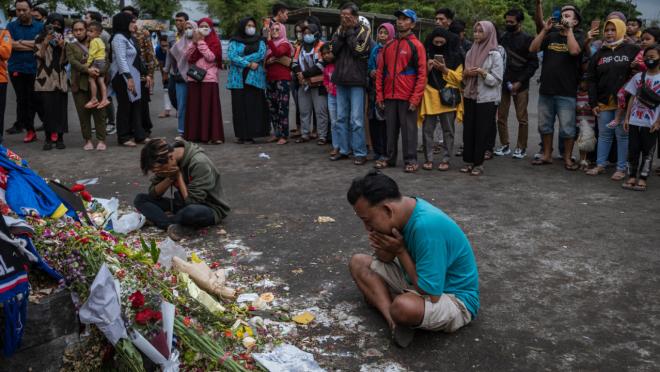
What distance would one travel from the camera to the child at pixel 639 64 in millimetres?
6777

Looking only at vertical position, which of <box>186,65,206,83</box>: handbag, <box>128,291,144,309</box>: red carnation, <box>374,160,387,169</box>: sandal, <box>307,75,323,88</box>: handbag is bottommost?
<box>374,160,387,169</box>: sandal

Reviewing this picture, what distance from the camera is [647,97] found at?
673cm

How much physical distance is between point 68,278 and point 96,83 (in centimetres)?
640

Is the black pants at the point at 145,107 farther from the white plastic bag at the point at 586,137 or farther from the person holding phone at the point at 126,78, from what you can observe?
the white plastic bag at the point at 586,137

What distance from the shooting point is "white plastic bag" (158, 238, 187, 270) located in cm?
403

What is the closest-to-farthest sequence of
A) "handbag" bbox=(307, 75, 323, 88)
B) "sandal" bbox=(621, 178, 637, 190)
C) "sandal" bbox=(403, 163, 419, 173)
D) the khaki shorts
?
1. the khaki shorts
2. "sandal" bbox=(621, 178, 637, 190)
3. "sandal" bbox=(403, 163, 419, 173)
4. "handbag" bbox=(307, 75, 323, 88)

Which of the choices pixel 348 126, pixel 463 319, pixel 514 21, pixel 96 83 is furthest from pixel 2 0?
pixel 463 319

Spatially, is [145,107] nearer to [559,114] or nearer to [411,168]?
[411,168]

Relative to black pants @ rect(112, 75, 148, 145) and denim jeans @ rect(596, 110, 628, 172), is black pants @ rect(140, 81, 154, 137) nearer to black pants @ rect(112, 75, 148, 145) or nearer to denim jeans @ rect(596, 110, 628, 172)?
black pants @ rect(112, 75, 148, 145)

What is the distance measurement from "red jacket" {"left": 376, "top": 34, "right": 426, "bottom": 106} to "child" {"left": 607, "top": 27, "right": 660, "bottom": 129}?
2295mm

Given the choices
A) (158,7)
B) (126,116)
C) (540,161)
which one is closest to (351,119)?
(540,161)

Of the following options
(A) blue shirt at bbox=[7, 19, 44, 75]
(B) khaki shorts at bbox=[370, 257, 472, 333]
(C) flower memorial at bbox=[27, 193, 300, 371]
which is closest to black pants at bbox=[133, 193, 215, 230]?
(C) flower memorial at bbox=[27, 193, 300, 371]

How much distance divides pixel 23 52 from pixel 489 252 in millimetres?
7945

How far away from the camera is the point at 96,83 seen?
8727 millimetres
